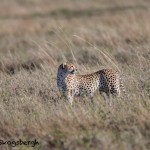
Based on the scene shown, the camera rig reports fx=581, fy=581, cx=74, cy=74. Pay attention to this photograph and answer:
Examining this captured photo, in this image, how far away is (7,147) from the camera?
19.7 ft

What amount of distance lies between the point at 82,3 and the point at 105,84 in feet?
72.1

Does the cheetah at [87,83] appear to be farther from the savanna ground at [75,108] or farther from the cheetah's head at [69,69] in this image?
the savanna ground at [75,108]

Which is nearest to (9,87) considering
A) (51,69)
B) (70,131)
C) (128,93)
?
(51,69)

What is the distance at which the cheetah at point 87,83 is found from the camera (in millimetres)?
7270

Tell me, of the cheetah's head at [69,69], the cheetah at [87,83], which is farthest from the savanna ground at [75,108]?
the cheetah's head at [69,69]

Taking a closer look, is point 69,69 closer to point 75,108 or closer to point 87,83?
point 87,83

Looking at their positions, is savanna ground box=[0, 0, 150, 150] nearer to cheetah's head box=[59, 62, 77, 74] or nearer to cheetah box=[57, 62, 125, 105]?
cheetah box=[57, 62, 125, 105]

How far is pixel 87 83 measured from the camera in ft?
24.0

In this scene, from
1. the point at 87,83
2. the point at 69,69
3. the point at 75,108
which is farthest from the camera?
the point at 87,83

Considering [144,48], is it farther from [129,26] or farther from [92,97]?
[129,26]

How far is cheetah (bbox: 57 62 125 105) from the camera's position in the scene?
286 inches

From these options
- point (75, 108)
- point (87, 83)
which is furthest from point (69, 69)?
point (75, 108)

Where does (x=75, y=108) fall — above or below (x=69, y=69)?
below

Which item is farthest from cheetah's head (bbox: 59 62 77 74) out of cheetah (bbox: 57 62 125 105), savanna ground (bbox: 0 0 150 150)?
savanna ground (bbox: 0 0 150 150)
